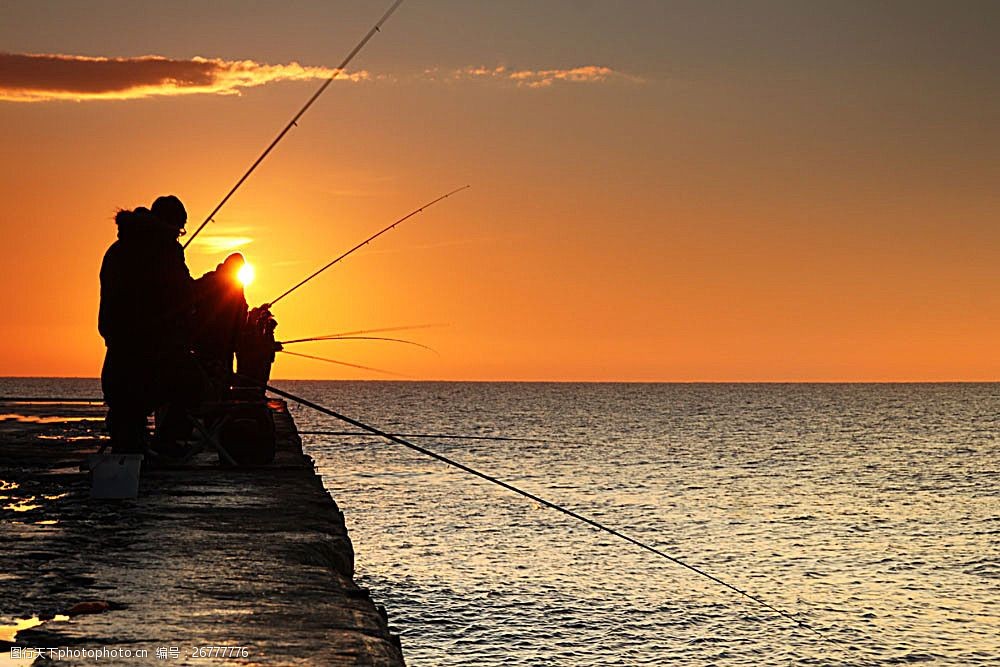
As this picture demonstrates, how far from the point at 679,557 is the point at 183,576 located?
24646mm

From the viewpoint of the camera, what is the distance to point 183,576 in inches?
Result: 224

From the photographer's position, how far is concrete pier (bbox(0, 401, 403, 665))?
4.44 m

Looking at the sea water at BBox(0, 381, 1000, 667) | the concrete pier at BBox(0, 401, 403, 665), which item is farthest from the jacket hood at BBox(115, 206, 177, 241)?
the sea water at BBox(0, 381, 1000, 667)

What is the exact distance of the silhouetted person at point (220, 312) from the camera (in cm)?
1181

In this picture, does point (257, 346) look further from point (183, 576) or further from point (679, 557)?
point (679, 557)

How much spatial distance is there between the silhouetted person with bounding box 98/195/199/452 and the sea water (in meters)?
9.51

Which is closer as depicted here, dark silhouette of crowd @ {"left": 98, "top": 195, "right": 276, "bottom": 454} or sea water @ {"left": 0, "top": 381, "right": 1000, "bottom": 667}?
dark silhouette of crowd @ {"left": 98, "top": 195, "right": 276, "bottom": 454}

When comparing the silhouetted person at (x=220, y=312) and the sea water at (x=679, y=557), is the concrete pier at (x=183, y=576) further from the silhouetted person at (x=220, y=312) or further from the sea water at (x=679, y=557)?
the sea water at (x=679, y=557)

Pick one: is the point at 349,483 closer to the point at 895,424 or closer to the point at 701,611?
the point at 701,611

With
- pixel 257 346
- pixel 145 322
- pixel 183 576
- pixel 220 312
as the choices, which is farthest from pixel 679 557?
pixel 183 576

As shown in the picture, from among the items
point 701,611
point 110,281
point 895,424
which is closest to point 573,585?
point 701,611

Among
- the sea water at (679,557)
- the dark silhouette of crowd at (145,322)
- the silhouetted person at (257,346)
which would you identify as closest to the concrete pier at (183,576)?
the dark silhouette of crowd at (145,322)

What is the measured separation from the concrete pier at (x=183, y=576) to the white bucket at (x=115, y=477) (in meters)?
0.10

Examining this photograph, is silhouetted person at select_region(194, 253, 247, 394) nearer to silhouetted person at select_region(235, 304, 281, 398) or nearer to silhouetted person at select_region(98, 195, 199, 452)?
silhouetted person at select_region(98, 195, 199, 452)
